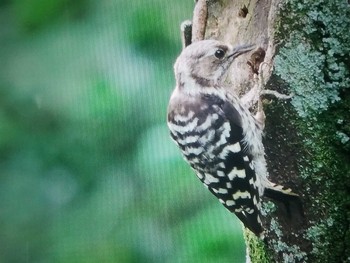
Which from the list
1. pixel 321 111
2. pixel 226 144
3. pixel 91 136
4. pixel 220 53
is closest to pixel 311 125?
pixel 321 111

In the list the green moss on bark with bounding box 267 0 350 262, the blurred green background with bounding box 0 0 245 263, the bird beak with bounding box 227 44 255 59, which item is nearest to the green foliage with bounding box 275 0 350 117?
the green moss on bark with bounding box 267 0 350 262

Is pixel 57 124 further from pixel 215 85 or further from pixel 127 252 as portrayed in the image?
pixel 215 85

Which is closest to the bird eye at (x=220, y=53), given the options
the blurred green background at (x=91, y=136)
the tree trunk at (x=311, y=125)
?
the tree trunk at (x=311, y=125)

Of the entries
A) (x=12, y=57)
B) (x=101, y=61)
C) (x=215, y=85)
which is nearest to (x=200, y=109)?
(x=215, y=85)

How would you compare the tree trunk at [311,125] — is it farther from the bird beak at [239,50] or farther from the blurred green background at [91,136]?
the blurred green background at [91,136]

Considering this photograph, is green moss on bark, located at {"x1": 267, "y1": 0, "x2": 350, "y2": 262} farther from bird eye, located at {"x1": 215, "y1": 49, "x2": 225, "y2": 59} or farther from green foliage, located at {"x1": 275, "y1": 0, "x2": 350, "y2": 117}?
bird eye, located at {"x1": 215, "y1": 49, "x2": 225, "y2": 59}

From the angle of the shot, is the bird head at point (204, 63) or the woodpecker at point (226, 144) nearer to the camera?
the woodpecker at point (226, 144)
